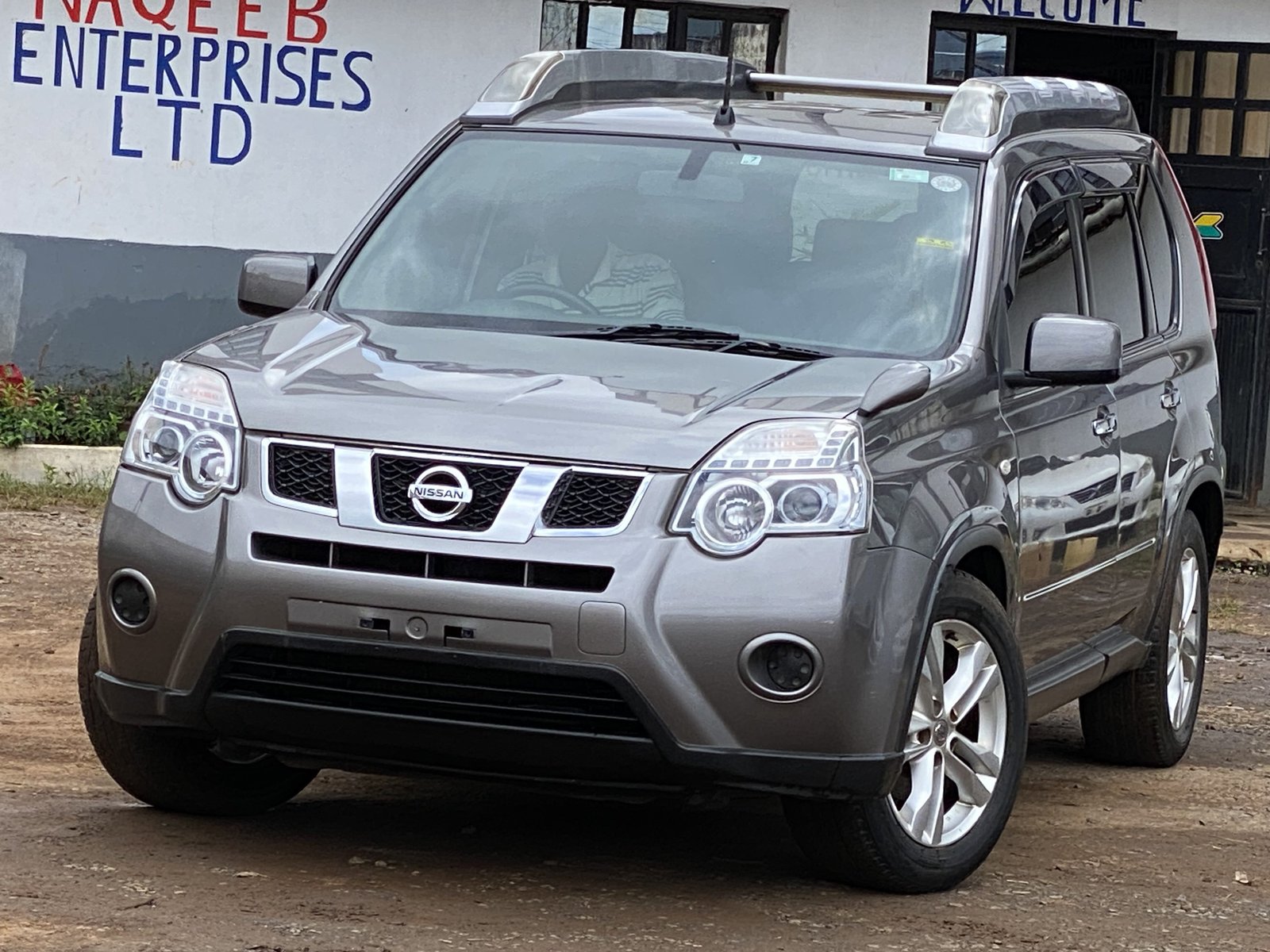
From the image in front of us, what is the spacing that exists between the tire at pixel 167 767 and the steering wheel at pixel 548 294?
1258mm

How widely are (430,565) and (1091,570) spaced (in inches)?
86.3

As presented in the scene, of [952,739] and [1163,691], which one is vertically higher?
[952,739]

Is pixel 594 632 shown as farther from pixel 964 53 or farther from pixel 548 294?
pixel 964 53

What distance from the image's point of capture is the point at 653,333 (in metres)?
5.40

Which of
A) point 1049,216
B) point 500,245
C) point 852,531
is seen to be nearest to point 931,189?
point 1049,216

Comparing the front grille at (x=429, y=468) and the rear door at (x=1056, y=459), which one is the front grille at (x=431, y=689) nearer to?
the front grille at (x=429, y=468)

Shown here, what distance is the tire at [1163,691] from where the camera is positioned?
688 centimetres

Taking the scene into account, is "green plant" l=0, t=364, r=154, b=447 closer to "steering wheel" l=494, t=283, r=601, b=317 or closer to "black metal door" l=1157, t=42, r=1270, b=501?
"black metal door" l=1157, t=42, r=1270, b=501

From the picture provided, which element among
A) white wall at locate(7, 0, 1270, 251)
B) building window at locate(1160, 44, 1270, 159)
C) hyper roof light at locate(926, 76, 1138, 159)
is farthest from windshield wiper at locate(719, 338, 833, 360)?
building window at locate(1160, 44, 1270, 159)

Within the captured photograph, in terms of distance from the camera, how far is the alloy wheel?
5.00 m

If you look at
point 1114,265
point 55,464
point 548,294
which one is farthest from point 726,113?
point 55,464

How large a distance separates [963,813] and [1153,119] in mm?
9195

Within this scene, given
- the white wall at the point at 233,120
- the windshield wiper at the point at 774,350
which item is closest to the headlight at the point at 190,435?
the windshield wiper at the point at 774,350

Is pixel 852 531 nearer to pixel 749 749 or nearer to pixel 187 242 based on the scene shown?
pixel 749 749
